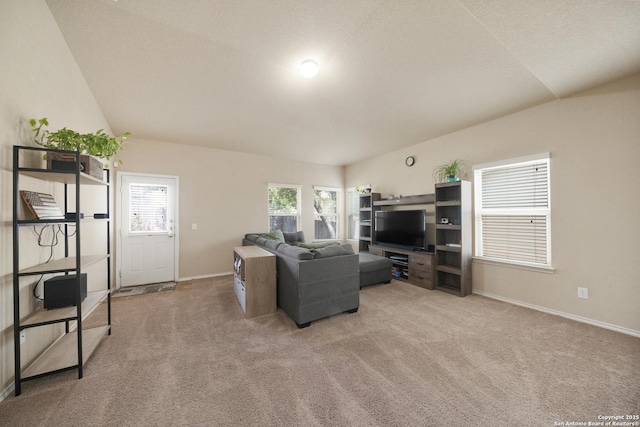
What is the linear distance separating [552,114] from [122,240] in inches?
270

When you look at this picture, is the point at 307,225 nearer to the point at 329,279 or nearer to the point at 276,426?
the point at 329,279

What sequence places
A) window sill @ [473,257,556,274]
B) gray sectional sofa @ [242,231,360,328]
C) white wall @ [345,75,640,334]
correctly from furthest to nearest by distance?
window sill @ [473,257,556,274] → gray sectional sofa @ [242,231,360,328] → white wall @ [345,75,640,334]

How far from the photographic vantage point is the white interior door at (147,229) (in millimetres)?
4195

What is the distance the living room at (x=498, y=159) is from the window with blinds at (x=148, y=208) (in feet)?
1.02

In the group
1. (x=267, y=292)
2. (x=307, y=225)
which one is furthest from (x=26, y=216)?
(x=307, y=225)

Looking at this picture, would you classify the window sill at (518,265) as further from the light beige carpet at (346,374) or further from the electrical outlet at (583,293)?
the light beige carpet at (346,374)

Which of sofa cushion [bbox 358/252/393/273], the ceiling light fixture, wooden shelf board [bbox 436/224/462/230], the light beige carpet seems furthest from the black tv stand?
the ceiling light fixture

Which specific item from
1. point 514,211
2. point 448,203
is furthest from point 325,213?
point 514,211

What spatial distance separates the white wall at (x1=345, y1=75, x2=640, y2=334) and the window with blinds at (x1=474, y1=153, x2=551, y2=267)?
0.12 meters

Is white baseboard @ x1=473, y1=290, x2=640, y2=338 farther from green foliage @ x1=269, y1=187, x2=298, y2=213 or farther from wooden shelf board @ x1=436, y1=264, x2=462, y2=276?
green foliage @ x1=269, y1=187, x2=298, y2=213

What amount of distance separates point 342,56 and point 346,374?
3067mm

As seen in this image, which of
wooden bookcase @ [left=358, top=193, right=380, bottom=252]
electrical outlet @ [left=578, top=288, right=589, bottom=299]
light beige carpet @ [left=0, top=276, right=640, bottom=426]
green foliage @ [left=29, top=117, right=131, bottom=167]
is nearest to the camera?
light beige carpet @ [left=0, top=276, right=640, bottom=426]

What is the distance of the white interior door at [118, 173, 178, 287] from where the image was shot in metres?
4.20

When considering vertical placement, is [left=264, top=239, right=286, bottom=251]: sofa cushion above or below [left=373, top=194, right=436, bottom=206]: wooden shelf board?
below
